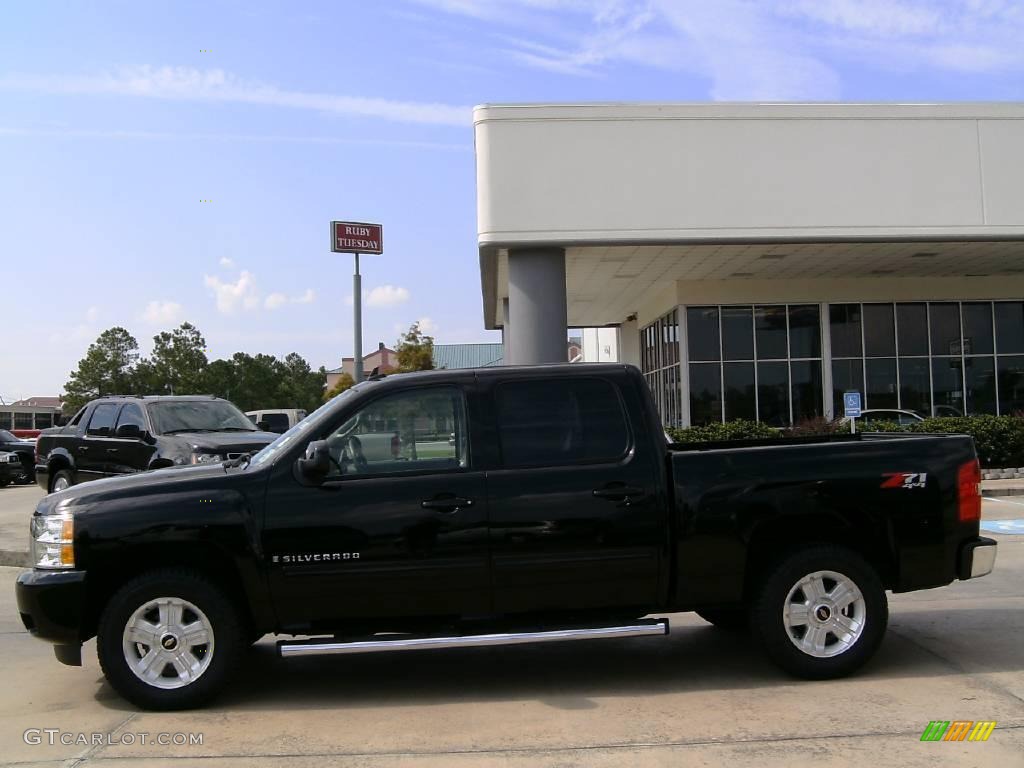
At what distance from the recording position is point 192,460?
1162 cm

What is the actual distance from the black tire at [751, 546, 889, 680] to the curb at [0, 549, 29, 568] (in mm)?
8972

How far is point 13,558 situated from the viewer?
1113cm

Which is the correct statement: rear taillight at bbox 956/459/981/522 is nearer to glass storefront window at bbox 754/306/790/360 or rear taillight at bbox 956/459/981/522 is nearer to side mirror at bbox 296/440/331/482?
side mirror at bbox 296/440/331/482

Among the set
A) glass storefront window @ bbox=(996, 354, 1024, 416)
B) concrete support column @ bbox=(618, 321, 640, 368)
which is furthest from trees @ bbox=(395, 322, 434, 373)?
glass storefront window @ bbox=(996, 354, 1024, 416)

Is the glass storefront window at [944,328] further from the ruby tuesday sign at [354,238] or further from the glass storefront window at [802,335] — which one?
the ruby tuesday sign at [354,238]

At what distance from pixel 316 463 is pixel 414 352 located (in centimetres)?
4712

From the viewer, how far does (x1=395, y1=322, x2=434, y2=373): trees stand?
50.2 m

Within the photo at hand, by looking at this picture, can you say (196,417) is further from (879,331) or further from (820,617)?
(879,331)

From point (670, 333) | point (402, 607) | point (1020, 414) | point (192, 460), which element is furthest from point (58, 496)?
point (670, 333)

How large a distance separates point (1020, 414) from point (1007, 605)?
15.0 meters

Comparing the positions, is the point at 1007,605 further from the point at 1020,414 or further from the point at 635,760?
the point at 1020,414

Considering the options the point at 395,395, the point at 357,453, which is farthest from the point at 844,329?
the point at 357,453

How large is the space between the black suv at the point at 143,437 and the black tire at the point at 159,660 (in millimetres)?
6181

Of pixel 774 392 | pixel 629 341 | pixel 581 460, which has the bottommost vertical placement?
pixel 581 460
